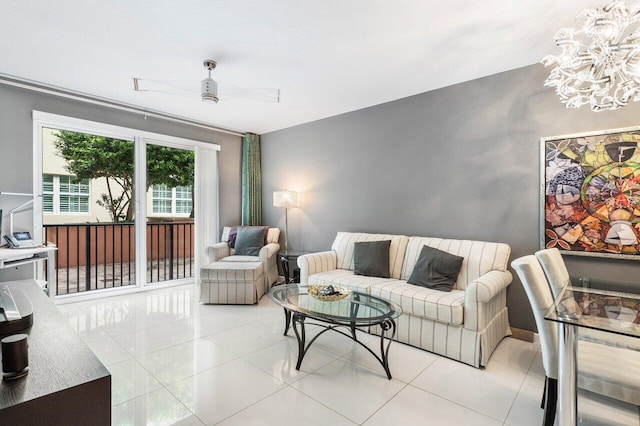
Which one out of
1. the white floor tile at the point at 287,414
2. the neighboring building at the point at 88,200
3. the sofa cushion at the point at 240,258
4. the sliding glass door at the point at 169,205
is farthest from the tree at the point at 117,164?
the white floor tile at the point at 287,414

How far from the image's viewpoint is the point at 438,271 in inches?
110

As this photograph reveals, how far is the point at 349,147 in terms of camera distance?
160 inches

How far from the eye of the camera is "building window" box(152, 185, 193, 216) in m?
4.97

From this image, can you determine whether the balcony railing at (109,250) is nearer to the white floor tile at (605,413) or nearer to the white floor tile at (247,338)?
the white floor tile at (247,338)

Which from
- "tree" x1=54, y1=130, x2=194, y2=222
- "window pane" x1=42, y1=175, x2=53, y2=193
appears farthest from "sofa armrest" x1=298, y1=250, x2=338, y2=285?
"window pane" x1=42, y1=175, x2=53, y2=193

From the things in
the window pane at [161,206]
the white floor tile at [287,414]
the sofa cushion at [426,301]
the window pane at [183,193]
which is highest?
the window pane at [183,193]

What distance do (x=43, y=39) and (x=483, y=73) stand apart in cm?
379

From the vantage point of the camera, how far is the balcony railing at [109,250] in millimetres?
4382

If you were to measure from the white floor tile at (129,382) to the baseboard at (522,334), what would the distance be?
117 inches

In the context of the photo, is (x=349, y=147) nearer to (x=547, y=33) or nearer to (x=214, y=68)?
(x=214, y=68)

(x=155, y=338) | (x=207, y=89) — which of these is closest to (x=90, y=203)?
(x=155, y=338)

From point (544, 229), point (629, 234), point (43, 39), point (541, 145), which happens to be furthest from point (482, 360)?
point (43, 39)

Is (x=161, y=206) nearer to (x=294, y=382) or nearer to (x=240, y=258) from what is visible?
(x=240, y=258)

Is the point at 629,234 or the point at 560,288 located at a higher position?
the point at 629,234
